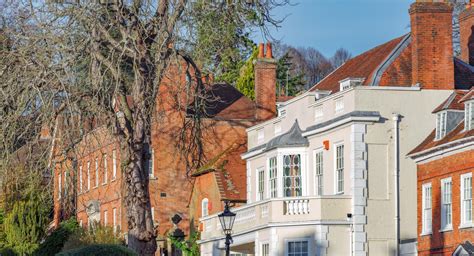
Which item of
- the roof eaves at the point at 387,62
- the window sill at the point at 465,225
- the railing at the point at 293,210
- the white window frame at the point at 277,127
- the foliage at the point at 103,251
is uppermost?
the roof eaves at the point at 387,62

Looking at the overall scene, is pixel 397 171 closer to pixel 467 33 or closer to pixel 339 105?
pixel 339 105

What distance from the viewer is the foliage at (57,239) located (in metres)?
66.1

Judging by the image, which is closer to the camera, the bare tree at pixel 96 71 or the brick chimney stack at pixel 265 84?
the bare tree at pixel 96 71

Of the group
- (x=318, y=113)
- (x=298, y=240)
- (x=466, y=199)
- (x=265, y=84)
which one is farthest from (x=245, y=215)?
(x=466, y=199)

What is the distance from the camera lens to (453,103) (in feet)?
141

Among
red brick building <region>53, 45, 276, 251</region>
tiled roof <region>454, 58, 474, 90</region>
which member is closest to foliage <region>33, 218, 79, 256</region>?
red brick building <region>53, 45, 276, 251</region>

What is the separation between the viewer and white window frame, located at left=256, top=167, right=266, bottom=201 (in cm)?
5117

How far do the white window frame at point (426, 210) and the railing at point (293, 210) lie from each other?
8.90 feet

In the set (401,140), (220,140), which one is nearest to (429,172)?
(401,140)

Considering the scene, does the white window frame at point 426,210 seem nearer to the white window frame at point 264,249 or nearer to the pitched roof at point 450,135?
the pitched roof at point 450,135

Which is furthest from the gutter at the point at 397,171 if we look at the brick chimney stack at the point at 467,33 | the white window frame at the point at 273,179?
the brick chimney stack at the point at 467,33

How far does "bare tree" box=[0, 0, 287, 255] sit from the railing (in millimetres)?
15999

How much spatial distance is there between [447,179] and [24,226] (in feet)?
108

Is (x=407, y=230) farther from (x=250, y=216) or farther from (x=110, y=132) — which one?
(x=110, y=132)
